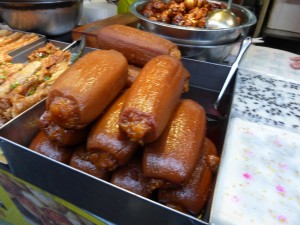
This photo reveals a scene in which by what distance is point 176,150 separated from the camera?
629 mm

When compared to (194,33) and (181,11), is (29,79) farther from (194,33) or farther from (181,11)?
(181,11)

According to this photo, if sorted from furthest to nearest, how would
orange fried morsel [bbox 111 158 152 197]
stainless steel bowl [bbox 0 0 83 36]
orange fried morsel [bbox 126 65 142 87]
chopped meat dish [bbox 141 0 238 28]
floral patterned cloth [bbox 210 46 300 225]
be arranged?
stainless steel bowl [bbox 0 0 83 36], chopped meat dish [bbox 141 0 238 28], orange fried morsel [bbox 126 65 142 87], orange fried morsel [bbox 111 158 152 197], floral patterned cloth [bbox 210 46 300 225]

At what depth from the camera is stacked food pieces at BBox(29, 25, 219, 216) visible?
61 centimetres

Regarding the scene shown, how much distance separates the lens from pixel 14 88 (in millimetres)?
1087

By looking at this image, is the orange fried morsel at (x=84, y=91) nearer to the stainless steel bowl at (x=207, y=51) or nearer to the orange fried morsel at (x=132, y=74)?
the orange fried morsel at (x=132, y=74)

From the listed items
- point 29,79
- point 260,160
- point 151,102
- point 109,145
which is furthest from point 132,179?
point 29,79

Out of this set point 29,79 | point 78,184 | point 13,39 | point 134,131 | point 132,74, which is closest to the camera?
point 134,131

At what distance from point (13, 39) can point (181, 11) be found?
107cm

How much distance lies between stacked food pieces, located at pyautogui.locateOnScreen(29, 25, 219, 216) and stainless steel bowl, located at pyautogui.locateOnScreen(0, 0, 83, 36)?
953 mm

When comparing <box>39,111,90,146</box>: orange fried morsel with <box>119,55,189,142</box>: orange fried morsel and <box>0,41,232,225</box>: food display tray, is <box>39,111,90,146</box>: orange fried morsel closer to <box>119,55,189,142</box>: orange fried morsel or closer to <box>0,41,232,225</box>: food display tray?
<box>0,41,232,225</box>: food display tray

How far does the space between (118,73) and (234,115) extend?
42 cm

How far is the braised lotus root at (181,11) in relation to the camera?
1.37 m

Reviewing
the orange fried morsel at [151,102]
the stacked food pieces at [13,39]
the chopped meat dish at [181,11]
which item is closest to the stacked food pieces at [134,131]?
the orange fried morsel at [151,102]

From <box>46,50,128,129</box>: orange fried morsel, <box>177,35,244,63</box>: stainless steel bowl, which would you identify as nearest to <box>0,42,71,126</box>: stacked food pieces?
<box>46,50,128,129</box>: orange fried morsel
